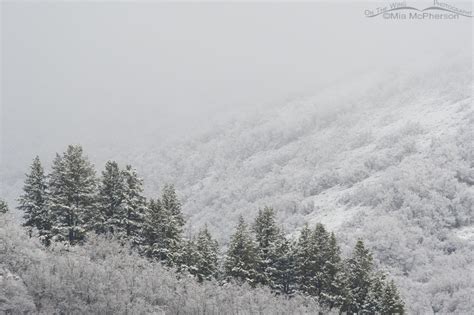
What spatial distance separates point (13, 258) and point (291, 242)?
2424 centimetres

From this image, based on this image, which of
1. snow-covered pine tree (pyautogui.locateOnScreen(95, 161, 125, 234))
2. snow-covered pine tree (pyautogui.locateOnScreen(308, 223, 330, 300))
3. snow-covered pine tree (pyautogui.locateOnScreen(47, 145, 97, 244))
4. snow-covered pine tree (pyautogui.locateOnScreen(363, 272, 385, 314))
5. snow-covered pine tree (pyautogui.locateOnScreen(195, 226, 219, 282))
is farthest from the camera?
snow-covered pine tree (pyautogui.locateOnScreen(195, 226, 219, 282))

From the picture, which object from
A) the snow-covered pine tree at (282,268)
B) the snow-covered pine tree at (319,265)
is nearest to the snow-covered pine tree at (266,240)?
the snow-covered pine tree at (282,268)

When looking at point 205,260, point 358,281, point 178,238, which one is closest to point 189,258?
point 205,260

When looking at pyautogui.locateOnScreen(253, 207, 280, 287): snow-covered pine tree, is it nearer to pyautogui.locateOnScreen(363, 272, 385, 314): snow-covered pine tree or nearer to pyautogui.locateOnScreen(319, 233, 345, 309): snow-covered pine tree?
pyautogui.locateOnScreen(319, 233, 345, 309): snow-covered pine tree

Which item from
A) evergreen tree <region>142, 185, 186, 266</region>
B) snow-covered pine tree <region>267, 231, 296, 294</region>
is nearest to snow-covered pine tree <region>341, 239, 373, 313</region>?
snow-covered pine tree <region>267, 231, 296, 294</region>

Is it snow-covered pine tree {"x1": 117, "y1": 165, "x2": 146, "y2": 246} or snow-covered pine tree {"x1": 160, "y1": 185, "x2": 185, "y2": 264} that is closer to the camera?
snow-covered pine tree {"x1": 160, "y1": 185, "x2": 185, "y2": 264}

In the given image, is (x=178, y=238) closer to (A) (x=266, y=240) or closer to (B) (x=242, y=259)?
(B) (x=242, y=259)

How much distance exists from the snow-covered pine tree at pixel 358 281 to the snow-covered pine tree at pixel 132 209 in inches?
732

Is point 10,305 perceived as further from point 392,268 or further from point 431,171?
point 431,171

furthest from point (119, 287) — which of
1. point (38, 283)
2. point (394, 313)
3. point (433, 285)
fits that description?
point (433, 285)

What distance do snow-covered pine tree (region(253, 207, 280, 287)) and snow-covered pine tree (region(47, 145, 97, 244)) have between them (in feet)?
49.3

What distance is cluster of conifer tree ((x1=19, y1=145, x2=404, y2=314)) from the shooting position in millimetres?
47188

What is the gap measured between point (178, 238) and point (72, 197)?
10.0 meters

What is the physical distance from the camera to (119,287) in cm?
4328
